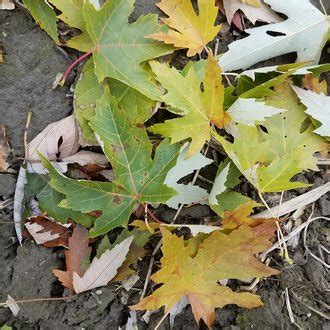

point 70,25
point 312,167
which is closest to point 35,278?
point 70,25

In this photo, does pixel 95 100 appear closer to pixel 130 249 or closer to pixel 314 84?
pixel 130 249

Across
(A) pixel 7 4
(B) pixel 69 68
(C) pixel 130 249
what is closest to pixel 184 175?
(C) pixel 130 249

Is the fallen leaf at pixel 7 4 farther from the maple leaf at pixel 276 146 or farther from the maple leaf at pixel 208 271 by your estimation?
the maple leaf at pixel 208 271

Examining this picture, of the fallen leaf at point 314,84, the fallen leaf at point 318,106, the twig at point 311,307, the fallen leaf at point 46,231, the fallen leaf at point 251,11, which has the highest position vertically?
the fallen leaf at point 251,11

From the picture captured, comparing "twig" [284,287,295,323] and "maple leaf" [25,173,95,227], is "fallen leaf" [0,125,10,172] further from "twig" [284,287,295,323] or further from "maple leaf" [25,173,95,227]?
"twig" [284,287,295,323]

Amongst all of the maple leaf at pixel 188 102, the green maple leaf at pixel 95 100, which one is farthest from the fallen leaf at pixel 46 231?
the maple leaf at pixel 188 102

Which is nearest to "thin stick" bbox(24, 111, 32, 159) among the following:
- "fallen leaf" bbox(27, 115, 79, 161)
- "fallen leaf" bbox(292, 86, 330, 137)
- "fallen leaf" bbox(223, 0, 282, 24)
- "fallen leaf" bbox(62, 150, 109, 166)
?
"fallen leaf" bbox(27, 115, 79, 161)

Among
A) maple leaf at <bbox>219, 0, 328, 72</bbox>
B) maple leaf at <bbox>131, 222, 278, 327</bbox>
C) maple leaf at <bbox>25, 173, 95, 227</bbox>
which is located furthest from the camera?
maple leaf at <bbox>219, 0, 328, 72</bbox>
